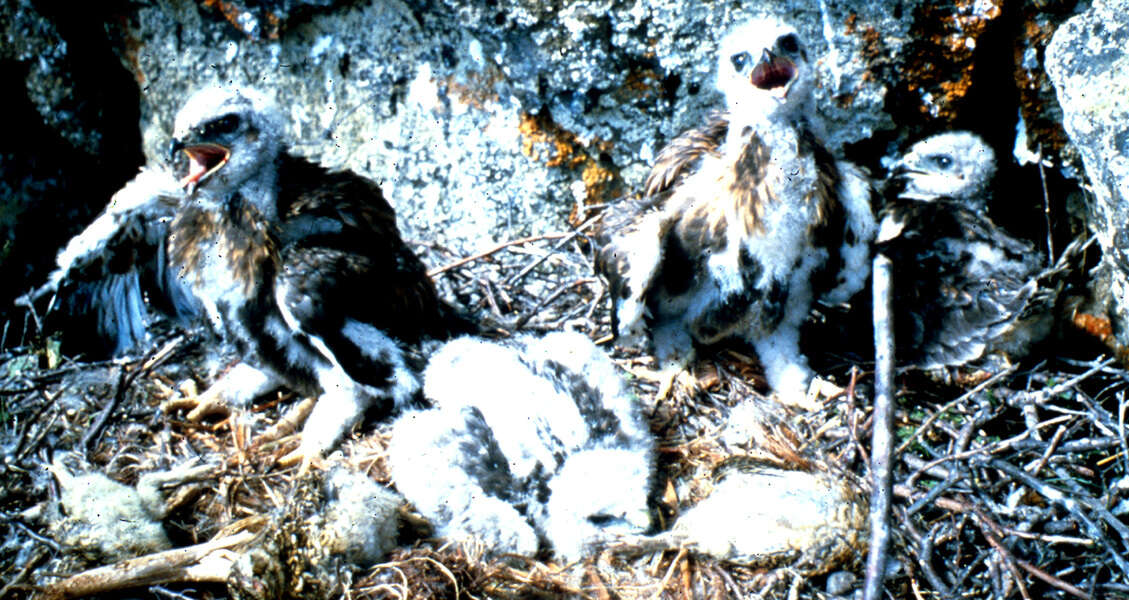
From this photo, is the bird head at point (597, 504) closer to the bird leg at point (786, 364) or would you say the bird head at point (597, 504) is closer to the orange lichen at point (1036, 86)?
the bird leg at point (786, 364)

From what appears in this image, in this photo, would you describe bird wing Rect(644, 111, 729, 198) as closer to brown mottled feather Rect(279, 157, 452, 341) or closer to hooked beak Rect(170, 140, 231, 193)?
brown mottled feather Rect(279, 157, 452, 341)

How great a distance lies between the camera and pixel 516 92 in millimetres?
3498

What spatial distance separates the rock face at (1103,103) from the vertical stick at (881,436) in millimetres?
615

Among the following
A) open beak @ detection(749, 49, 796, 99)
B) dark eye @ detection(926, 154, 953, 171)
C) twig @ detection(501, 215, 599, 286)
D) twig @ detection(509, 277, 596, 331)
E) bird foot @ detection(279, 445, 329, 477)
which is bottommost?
bird foot @ detection(279, 445, 329, 477)

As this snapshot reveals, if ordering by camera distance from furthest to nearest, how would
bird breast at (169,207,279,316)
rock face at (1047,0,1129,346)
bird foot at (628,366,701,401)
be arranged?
bird foot at (628,366,701,401) → bird breast at (169,207,279,316) → rock face at (1047,0,1129,346)

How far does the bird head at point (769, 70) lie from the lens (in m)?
2.64

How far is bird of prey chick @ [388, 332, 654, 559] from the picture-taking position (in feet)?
8.09

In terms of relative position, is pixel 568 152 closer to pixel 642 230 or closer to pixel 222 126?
pixel 642 230

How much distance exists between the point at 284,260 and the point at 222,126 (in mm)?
440

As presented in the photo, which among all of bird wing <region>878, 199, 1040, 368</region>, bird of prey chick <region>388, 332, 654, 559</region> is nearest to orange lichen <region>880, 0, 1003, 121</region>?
bird wing <region>878, 199, 1040, 368</region>

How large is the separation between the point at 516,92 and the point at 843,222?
134cm

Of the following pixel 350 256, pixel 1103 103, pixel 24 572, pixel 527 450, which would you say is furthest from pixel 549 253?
pixel 24 572

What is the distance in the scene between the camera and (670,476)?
275 cm

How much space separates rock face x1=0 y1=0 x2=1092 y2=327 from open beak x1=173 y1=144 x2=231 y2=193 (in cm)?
89
